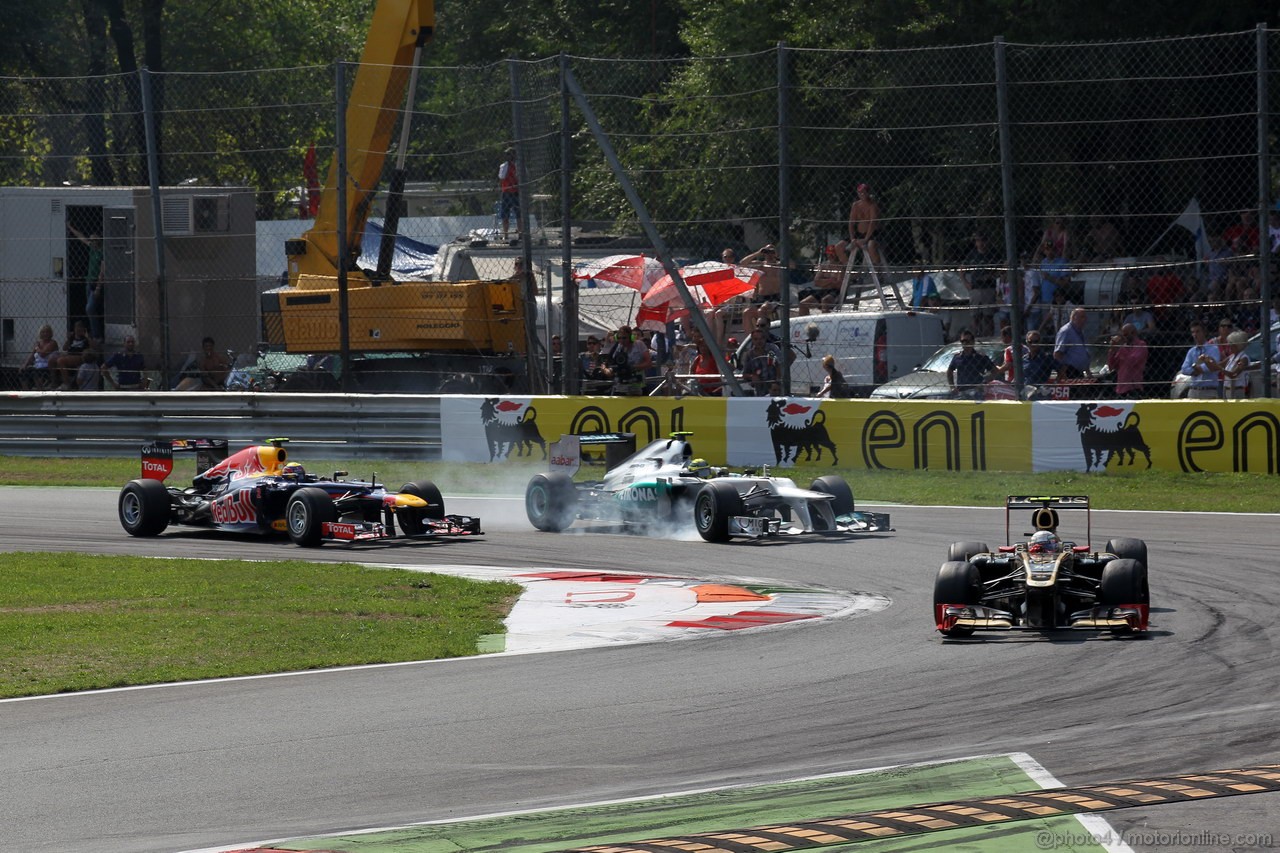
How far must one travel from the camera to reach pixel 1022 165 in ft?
61.0

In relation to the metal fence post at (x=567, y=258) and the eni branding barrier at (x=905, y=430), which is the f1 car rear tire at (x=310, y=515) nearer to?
the eni branding barrier at (x=905, y=430)

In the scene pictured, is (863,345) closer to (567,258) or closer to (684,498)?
(567,258)

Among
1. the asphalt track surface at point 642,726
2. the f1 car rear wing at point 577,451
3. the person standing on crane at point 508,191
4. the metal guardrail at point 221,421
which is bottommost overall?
the asphalt track surface at point 642,726

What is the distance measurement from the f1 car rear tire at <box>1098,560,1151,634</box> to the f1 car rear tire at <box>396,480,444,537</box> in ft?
23.7

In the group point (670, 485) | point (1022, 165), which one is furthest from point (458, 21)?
point (670, 485)

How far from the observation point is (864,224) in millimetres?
19422

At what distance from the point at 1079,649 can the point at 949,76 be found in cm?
1162

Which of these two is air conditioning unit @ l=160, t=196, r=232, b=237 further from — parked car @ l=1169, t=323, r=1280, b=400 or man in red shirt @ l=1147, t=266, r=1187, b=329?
parked car @ l=1169, t=323, r=1280, b=400

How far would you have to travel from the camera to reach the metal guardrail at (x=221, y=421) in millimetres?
21438

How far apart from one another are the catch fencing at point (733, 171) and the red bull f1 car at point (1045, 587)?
7.87 m

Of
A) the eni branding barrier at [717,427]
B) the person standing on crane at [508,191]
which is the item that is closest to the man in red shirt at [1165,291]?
the eni branding barrier at [717,427]

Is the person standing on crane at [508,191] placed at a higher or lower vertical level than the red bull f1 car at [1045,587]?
higher

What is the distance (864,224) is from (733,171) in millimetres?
1641

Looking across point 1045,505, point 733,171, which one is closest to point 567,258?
point 733,171
